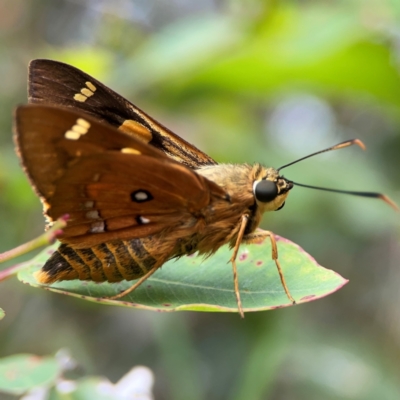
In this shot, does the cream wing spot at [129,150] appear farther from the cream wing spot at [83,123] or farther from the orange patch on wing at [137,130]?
the orange patch on wing at [137,130]

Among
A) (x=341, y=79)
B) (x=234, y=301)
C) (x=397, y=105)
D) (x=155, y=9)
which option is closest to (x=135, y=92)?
(x=341, y=79)

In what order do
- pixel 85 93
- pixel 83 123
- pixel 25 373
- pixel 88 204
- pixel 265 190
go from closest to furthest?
1. pixel 25 373
2. pixel 83 123
3. pixel 88 204
4. pixel 265 190
5. pixel 85 93

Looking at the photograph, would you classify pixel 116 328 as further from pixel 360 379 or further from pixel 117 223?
pixel 117 223

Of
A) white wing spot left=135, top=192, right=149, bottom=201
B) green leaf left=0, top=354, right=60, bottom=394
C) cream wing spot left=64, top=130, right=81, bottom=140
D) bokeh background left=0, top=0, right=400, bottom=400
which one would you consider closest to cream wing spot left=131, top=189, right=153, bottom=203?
white wing spot left=135, top=192, right=149, bottom=201

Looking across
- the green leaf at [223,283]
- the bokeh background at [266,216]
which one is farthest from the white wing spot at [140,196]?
the bokeh background at [266,216]

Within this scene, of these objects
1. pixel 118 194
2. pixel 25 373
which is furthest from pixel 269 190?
pixel 25 373

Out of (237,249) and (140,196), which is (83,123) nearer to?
(140,196)

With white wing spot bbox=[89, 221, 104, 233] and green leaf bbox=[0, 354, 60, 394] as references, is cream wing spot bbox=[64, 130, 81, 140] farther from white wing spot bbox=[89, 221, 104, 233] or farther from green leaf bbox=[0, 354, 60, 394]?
green leaf bbox=[0, 354, 60, 394]
